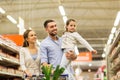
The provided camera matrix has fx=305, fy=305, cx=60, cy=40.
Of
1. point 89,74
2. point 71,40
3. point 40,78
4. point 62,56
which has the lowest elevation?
point 40,78

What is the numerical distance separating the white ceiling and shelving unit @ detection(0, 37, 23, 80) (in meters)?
9.08

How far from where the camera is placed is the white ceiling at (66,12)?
18328 millimetres

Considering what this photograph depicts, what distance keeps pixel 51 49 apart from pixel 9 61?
2930mm

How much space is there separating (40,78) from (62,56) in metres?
0.66

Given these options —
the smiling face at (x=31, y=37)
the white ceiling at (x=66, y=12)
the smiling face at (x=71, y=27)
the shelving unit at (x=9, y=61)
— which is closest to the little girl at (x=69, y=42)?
the smiling face at (x=71, y=27)

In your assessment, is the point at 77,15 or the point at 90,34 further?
the point at 90,34

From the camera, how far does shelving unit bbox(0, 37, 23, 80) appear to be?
6.42 metres

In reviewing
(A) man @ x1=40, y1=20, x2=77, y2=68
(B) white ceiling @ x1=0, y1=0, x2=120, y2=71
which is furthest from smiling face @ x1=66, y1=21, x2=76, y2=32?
(B) white ceiling @ x1=0, y1=0, x2=120, y2=71

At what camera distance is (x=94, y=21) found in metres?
21.5

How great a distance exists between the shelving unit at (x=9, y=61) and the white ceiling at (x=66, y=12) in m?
9.08

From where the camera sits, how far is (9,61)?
6801mm

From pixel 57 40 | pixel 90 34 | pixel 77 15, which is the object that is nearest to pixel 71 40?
pixel 57 40

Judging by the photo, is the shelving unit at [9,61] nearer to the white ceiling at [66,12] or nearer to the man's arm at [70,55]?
the man's arm at [70,55]

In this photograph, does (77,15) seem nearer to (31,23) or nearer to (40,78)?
(31,23)
